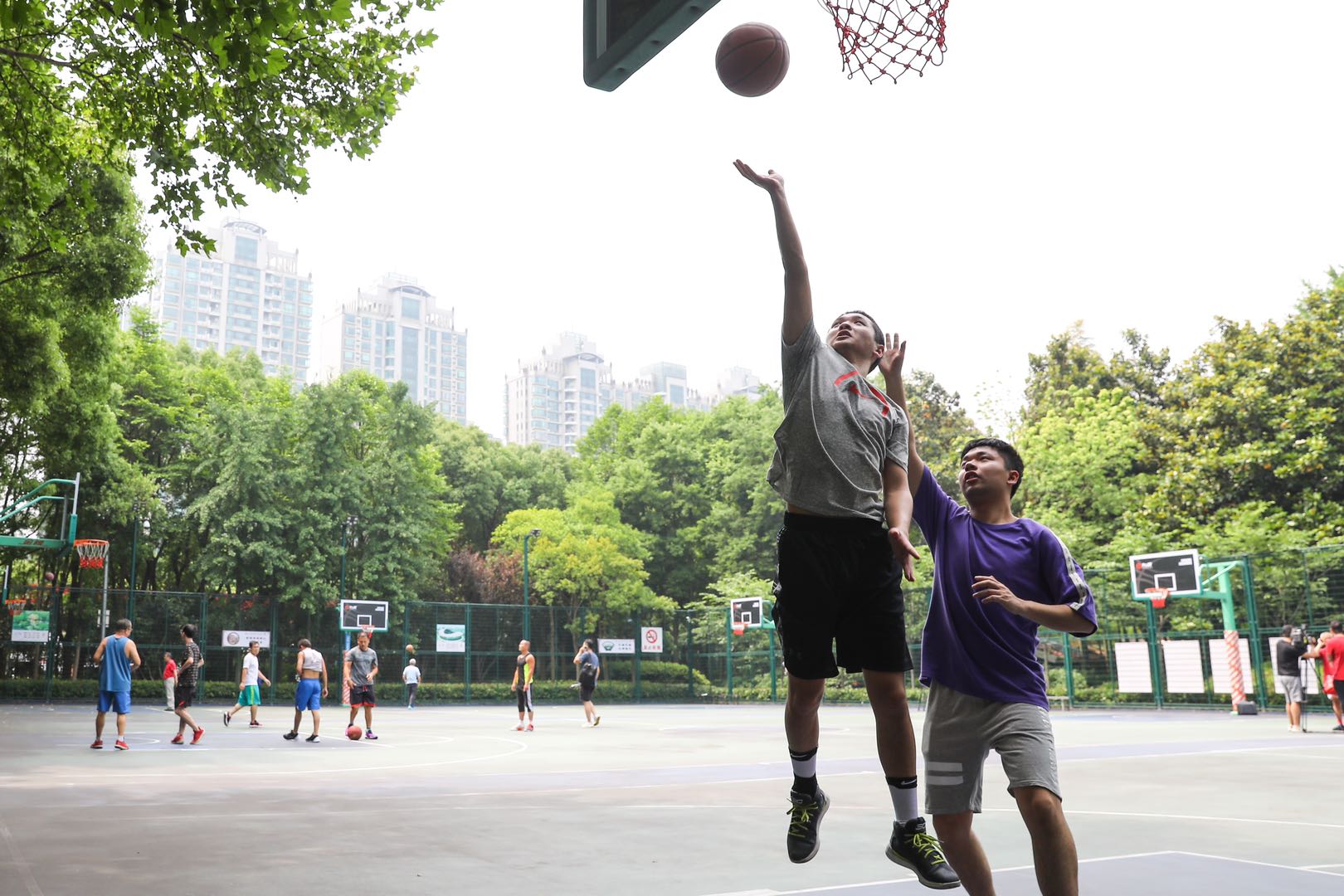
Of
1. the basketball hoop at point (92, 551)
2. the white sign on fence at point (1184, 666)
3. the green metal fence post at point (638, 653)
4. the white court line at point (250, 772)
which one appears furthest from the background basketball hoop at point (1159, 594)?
the basketball hoop at point (92, 551)

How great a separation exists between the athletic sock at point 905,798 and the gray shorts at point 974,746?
81mm

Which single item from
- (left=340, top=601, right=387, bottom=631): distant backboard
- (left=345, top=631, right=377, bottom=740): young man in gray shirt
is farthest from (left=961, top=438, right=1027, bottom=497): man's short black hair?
(left=340, top=601, right=387, bottom=631): distant backboard

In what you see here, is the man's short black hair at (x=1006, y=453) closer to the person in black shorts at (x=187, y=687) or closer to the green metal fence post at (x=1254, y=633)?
the person in black shorts at (x=187, y=687)

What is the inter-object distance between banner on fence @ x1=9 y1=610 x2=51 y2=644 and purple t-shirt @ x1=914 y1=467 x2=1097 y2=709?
31314 mm

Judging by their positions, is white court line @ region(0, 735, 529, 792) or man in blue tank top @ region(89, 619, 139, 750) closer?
white court line @ region(0, 735, 529, 792)

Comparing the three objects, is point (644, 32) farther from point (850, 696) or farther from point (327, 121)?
point (850, 696)

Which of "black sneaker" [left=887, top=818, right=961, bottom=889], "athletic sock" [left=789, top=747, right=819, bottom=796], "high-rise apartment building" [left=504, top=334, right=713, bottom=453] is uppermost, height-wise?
"high-rise apartment building" [left=504, top=334, right=713, bottom=453]

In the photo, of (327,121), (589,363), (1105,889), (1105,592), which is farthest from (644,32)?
(589,363)

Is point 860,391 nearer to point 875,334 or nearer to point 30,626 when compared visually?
point 875,334

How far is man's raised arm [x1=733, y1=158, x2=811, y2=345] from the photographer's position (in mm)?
4078

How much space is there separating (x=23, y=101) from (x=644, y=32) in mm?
8703

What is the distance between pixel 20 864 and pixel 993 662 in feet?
17.3

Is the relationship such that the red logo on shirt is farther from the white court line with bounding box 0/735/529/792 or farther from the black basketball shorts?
the white court line with bounding box 0/735/529/792

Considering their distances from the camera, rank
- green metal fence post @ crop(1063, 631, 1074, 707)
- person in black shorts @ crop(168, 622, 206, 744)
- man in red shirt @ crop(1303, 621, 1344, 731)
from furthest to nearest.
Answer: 1. green metal fence post @ crop(1063, 631, 1074, 707)
2. man in red shirt @ crop(1303, 621, 1344, 731)
3. person in black shorts @ crop(168, 622, 206, 744)
